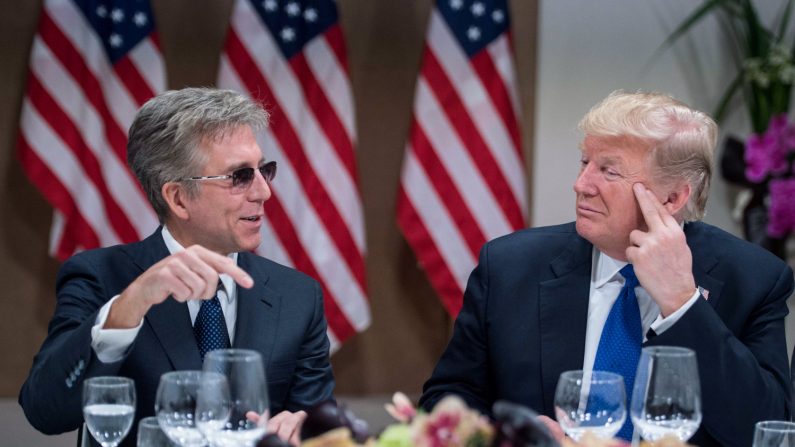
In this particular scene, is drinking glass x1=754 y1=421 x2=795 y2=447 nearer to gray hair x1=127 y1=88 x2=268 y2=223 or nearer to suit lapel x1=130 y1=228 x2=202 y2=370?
suit lapel x1=130 y1=228 x2=202 y2=370

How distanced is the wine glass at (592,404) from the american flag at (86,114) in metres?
2.83

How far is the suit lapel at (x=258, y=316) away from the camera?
101 inches

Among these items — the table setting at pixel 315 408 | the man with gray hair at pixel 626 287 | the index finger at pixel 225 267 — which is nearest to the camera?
the table setting at pixel 315 408

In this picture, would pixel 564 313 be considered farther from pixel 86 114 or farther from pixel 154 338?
pixel 86 114

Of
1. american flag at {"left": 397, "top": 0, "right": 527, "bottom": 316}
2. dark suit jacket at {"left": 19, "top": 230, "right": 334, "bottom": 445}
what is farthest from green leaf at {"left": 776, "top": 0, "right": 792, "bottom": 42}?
dark suit jacket at {"left": 19, "top": 230, "right": 334, "bottom": 445}

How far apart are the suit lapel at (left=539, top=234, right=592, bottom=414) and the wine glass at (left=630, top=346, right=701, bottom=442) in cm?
67

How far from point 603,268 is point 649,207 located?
22 centimetres

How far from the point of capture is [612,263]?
106 inches

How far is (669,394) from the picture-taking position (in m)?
1.90

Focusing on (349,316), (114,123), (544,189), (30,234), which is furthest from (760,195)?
(30,234)

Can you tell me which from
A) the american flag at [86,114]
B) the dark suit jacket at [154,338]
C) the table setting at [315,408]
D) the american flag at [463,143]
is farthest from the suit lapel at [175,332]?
the american flag at [463,143]

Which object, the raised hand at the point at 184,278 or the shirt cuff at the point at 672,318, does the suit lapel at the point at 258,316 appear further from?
the shirt cuff at the point at 672,318

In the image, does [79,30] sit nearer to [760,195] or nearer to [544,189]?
[544,189]

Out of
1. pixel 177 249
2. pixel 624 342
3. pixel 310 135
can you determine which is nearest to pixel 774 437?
pixel 624 342
